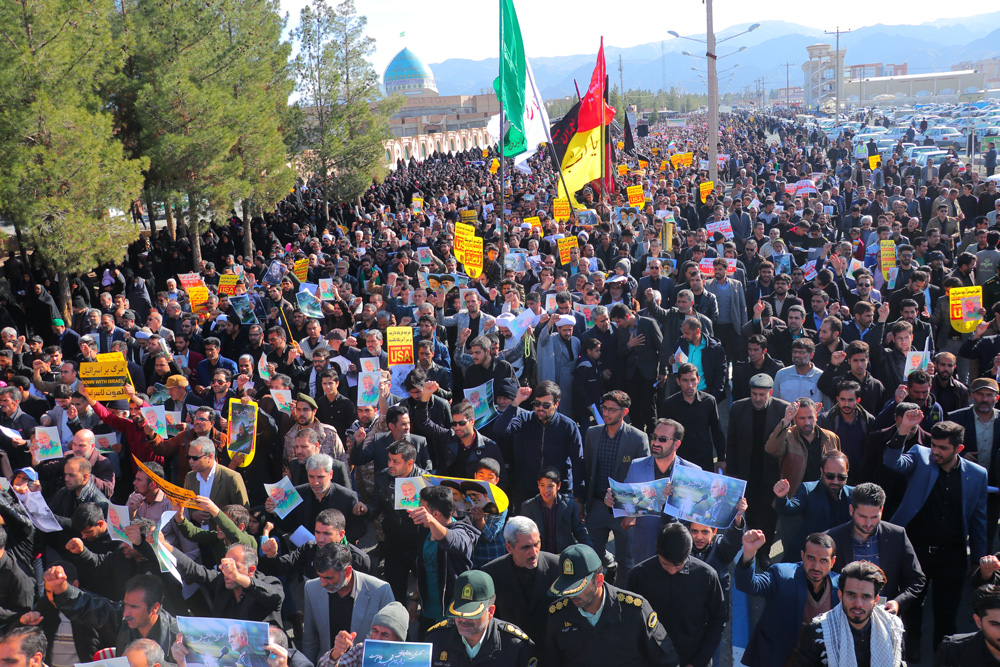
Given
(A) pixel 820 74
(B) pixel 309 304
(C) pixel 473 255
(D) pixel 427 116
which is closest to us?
(B) pixel 309 304

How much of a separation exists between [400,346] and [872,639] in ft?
16.6

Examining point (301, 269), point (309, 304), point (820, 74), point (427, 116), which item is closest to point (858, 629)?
point (309, 304)

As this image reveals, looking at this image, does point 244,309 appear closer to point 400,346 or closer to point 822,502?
point 400,346

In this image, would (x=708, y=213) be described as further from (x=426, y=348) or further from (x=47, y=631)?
(x=47, y=631)

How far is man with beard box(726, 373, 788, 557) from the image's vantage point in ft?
20.9

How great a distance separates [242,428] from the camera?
22.0 feet

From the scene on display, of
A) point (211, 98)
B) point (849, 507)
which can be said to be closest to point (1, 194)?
point (211, 98)

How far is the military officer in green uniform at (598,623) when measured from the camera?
13.3 ft

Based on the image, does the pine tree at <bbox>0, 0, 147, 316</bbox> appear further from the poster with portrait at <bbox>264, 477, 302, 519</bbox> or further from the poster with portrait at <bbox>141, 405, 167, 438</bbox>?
the poster with portrait at <bbox>264, 477, 302, 519</bbox>

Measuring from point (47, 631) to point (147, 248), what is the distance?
1595 cm

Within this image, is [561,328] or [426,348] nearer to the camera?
[426,348]

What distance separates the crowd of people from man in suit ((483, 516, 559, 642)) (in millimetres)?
15

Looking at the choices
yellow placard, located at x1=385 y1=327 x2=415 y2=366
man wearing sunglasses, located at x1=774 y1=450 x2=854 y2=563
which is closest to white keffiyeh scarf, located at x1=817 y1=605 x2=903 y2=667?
man wearing sunglasses, located at x1=774 y1=450 x2=854 y2=563

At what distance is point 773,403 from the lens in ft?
21.0
